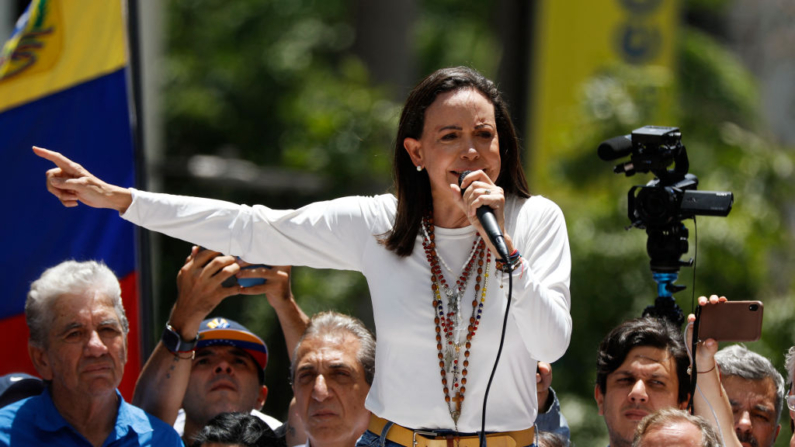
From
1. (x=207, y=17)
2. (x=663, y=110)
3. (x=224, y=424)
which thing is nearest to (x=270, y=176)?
(x=663, y=110)

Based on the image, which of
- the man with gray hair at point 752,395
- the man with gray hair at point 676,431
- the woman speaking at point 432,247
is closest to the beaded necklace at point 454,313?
the woman speaking at point 432,247

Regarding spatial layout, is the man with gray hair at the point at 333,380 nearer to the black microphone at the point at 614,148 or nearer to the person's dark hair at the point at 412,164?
the person's dark hair at the point at 412,164

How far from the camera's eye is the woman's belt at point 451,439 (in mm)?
3668

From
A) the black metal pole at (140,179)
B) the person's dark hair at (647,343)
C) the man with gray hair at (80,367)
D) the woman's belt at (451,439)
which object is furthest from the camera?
the black metal pole at (140,179)

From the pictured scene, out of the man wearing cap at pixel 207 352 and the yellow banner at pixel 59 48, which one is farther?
the yellow banner at pixel 59 48

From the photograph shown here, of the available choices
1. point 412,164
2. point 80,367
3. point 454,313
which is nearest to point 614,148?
point 412,164

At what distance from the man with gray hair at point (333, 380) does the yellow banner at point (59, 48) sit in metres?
1.84

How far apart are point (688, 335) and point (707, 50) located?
1314 centimetres

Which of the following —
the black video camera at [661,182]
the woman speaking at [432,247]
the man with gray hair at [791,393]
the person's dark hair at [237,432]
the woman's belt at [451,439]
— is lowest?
the person's dark hair at [237,432]

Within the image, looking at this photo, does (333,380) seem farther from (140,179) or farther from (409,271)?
(140,179)

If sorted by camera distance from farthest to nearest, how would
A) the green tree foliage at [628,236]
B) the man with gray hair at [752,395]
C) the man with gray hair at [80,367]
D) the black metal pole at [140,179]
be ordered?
the green tree foliage at [628,236]
the black metal pole at [140,179]
the man with gray hair at [752,395]
the man with gray hair at [80,367]

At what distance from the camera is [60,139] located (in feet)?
18.6

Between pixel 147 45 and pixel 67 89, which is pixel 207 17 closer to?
pixel 147 45

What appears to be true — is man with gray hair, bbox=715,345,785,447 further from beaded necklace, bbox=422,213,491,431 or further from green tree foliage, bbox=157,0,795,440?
green tree foliage, bbox=157,0,795,440
